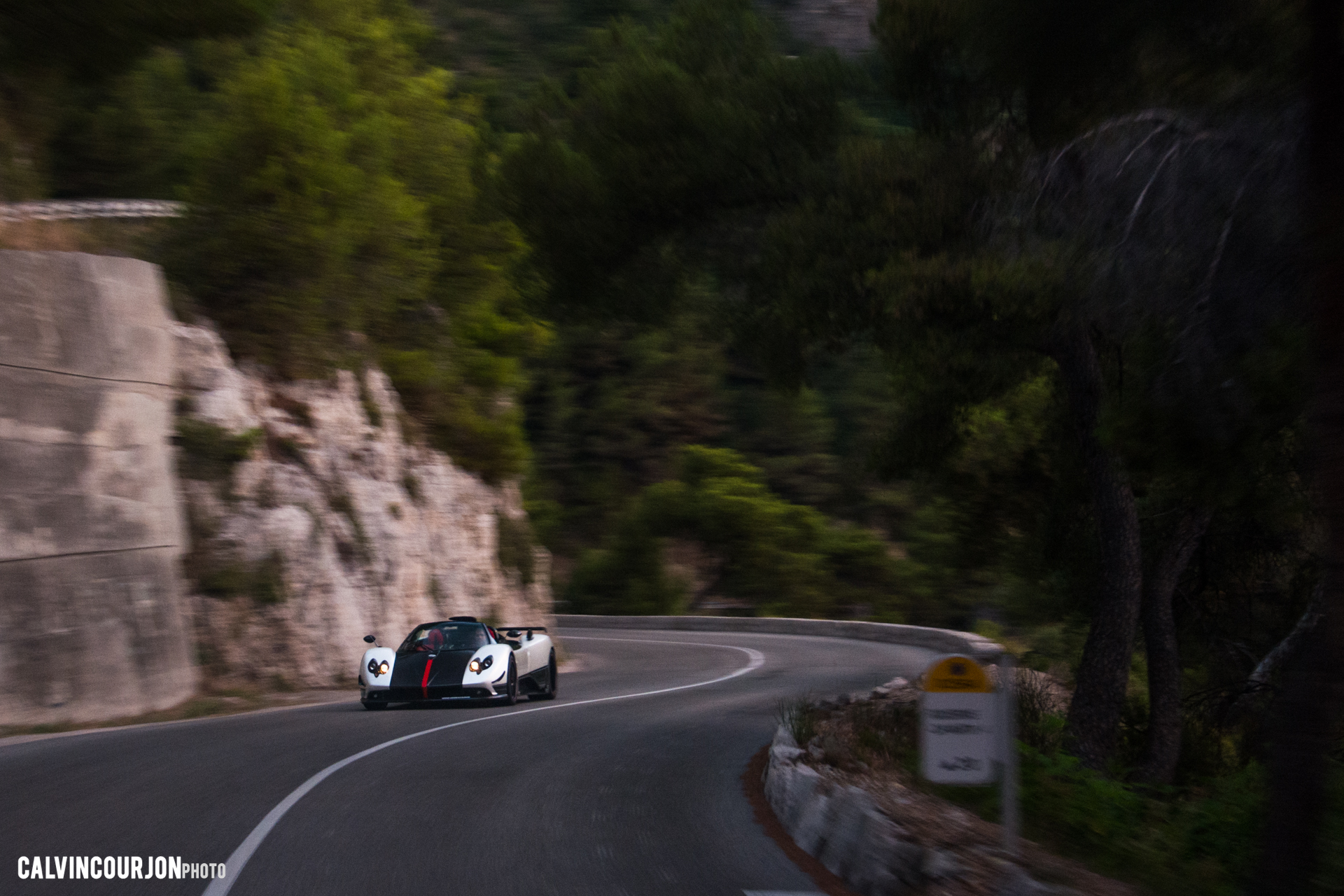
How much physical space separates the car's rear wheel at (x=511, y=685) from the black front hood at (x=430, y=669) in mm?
629

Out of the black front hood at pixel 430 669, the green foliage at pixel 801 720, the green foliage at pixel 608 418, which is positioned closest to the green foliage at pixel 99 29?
the black front hood at pixel 430 669

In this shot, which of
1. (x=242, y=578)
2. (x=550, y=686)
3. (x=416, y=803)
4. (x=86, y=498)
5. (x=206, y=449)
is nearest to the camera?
(x=416, y=803)

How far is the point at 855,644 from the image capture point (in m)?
33.1

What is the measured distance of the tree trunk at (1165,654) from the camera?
48.1 feet

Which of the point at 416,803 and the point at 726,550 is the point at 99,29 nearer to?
the point at 416,803

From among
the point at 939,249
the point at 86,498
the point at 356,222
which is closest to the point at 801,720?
the point at 939,249

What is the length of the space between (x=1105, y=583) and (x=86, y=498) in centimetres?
1286

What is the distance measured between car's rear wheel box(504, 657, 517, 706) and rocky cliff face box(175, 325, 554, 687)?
4.36 m

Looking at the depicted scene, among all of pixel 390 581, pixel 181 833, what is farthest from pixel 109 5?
pixel 390 581

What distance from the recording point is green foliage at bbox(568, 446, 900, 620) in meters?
52.3

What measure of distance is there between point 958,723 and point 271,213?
19058mm

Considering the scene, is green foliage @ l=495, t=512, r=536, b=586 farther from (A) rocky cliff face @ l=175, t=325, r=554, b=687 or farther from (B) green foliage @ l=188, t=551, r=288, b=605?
(B) green foliage @ l=188, t=551, r=288, b=605

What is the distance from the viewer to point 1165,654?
15219 millimetres

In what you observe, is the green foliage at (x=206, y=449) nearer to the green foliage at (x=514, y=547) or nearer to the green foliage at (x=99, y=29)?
the green foliage at (x=99, y=29)
